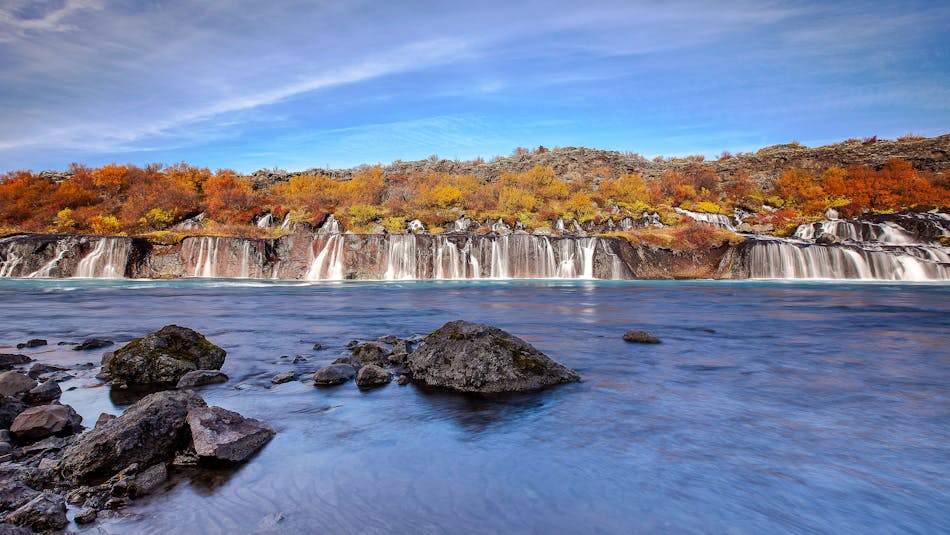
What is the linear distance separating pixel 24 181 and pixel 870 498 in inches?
2542

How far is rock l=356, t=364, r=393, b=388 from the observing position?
669 centimetres

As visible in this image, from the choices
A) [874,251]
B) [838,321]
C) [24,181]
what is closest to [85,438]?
[838,321]

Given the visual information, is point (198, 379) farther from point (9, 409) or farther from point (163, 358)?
point (9, 409)

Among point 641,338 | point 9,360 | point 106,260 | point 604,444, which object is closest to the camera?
point 604,444

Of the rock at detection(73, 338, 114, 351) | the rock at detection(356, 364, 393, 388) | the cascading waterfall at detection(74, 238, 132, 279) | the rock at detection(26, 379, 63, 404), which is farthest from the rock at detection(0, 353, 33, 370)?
the cascading waterfall at detection(74, 238, 132, 279)

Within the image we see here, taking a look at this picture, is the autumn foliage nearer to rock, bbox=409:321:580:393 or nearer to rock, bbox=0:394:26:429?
rock, bbox=409:321:580:393

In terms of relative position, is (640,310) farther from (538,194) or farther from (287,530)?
(538,194)

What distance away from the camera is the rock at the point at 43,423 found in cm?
450

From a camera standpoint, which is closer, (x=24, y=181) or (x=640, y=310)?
(x=640, y=310)

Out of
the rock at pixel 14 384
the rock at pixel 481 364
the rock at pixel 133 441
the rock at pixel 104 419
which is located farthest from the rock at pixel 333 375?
the rock at pixel 14 384

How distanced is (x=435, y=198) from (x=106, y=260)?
26.7 meters

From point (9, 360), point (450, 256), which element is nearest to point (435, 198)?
point (450, 256)

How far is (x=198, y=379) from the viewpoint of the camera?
672cm

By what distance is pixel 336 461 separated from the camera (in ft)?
14.1
